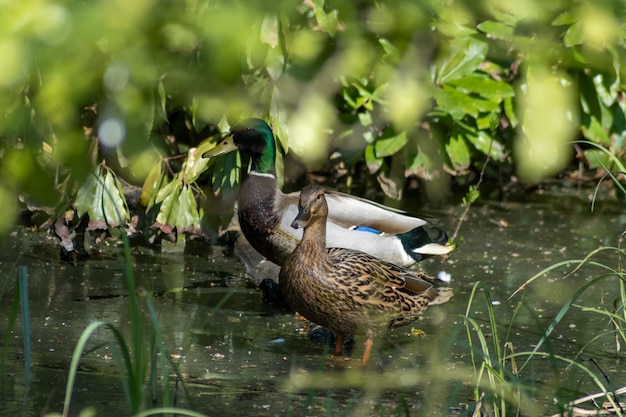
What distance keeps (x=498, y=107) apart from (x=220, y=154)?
2.19m

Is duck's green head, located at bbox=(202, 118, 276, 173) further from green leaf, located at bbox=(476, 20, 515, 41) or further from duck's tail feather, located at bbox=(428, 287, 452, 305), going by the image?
green leaf, located at bbox=(476, 20, 515, 41)

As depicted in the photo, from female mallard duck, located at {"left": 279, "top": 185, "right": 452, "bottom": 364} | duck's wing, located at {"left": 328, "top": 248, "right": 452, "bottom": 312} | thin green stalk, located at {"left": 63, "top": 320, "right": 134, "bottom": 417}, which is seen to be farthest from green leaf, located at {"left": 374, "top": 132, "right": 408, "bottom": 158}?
thin green stalk, located at {"left": 63, "top": 320, "right": 134, "bottom": 417}

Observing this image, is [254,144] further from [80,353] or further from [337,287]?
[80,353]

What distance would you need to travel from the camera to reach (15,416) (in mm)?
3402

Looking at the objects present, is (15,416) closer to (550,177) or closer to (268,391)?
(268,391)

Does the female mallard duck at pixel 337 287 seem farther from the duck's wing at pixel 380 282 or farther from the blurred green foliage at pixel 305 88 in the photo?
the blurred green foliage at pixel 305 88

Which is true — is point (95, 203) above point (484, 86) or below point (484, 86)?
below

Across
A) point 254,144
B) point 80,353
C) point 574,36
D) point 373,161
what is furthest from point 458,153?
point 80,353

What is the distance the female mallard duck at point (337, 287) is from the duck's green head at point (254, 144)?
43.8 inches

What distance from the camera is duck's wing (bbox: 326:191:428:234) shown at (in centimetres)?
582

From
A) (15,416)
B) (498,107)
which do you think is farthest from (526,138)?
(15,416)

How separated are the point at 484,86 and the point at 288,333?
9.20 ft

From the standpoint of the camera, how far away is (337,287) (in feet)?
15.2

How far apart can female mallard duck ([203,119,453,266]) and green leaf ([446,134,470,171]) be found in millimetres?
1310
